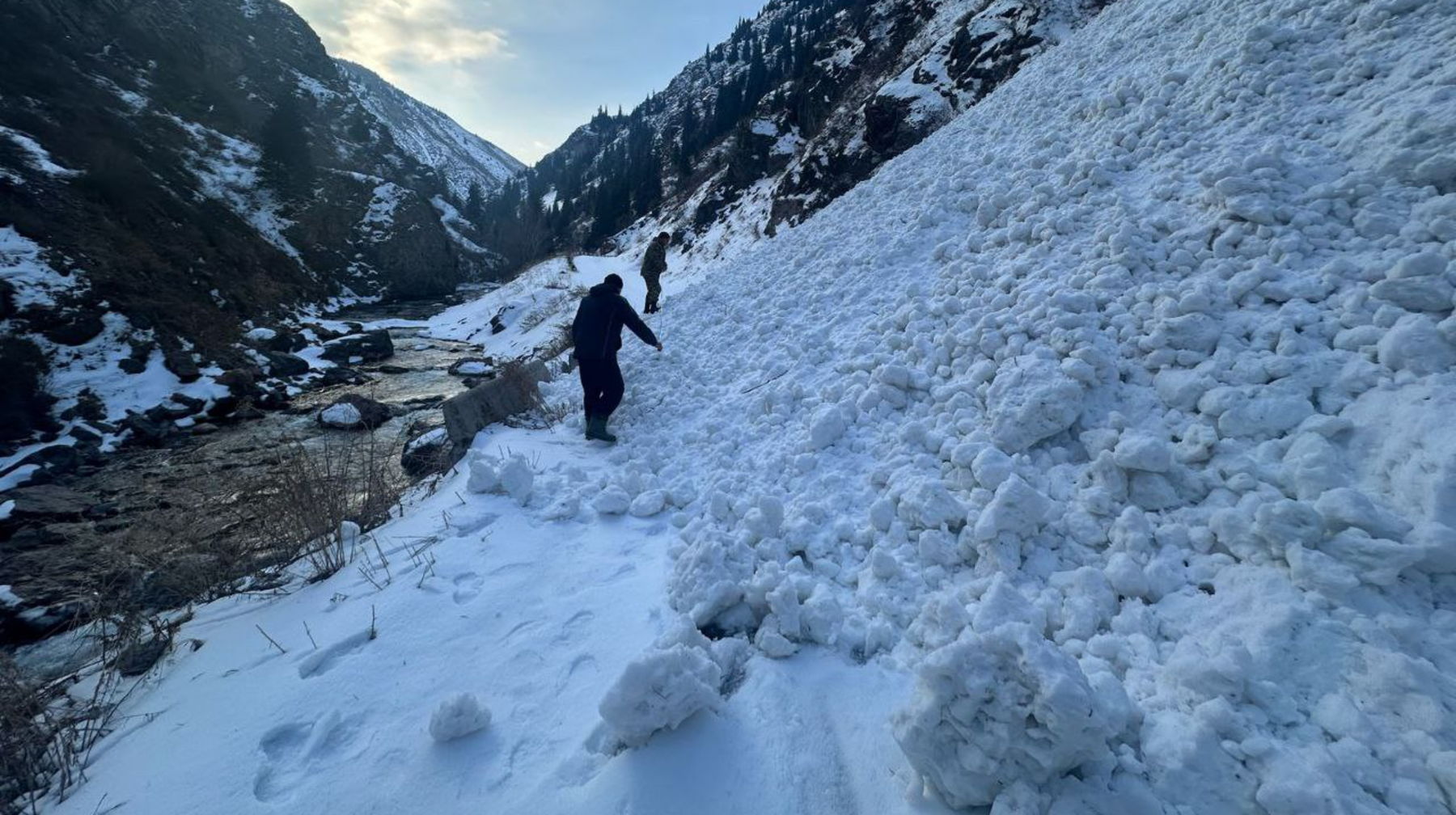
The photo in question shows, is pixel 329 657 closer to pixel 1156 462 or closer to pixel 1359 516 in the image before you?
pixel 1156 462

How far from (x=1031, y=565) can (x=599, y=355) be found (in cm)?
444

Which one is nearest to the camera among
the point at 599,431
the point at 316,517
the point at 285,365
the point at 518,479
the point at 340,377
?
the point at 316,517

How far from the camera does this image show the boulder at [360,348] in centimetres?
1523

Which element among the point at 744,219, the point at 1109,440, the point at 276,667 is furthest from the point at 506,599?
the point at 744,219

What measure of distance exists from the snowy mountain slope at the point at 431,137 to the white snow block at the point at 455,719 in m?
147

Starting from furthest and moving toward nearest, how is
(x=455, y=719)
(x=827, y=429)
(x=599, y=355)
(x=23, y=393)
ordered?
1. (x=23, y=393)
2. (x=599, y=355)
3. (x=827, y=429)
4. (x=455, y=719)

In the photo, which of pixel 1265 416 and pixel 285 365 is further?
pixel 285 365

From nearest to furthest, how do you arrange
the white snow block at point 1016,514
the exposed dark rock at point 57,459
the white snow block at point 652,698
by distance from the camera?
the white snow block at point 652,698 → the white snow block at point 1016,514 → the exposed dark rock at point 57,459

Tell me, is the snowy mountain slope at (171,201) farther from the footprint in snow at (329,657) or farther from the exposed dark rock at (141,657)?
the footprint in snow at (329,657)

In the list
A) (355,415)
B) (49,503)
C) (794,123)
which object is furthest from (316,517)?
(794,123)

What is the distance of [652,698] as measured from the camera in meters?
1.84

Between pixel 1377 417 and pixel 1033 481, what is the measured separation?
1201 millimetres

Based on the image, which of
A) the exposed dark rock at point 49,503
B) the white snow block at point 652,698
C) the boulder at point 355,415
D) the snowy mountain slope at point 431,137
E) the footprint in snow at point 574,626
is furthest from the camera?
the snowy mountain slope at point 431,137

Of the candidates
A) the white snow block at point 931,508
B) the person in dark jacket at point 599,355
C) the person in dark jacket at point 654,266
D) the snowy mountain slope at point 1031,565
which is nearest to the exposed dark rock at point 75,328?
the person in dark jacket at point 654,266
